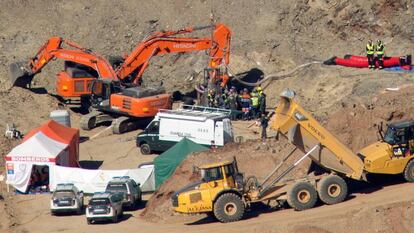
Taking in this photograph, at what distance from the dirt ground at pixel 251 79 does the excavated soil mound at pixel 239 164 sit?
0.18 ft

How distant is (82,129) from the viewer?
48.4 metres

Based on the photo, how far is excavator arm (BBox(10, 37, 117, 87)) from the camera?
49.9 metres

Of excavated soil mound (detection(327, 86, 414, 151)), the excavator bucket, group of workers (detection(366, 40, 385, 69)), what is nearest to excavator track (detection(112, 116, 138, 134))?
the excavator bucket

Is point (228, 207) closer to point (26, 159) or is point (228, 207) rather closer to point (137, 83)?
point (26, 159)

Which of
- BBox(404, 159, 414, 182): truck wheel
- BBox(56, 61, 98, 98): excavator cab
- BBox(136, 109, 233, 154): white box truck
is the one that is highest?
BBox(56, 61, 98, 98): excavator cab

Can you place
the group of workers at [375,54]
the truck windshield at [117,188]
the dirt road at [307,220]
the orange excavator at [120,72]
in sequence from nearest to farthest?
the dirt road at [307,220] → the truck windshield at [117,188] → the orange excavator at [120,72] → the group of workers at [375,54]

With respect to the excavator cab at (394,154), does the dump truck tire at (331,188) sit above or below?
below

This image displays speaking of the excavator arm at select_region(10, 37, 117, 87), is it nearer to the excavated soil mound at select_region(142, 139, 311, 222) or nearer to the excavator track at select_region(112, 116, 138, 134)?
the excavator track at select_region(112, 116, 138, 134)

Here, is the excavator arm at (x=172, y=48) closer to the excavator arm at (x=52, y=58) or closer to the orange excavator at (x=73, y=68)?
the excavator arm at (x=52, y=58)

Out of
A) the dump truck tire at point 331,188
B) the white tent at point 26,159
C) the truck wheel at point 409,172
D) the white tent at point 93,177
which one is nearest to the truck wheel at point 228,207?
the dump truck tire at point 331,188

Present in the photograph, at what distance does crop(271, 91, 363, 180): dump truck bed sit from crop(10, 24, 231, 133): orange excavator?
14.7 meters

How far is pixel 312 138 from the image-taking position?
32.7 m

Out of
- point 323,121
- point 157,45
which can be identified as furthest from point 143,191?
point 157,45

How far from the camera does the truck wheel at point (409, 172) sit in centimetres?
3338
